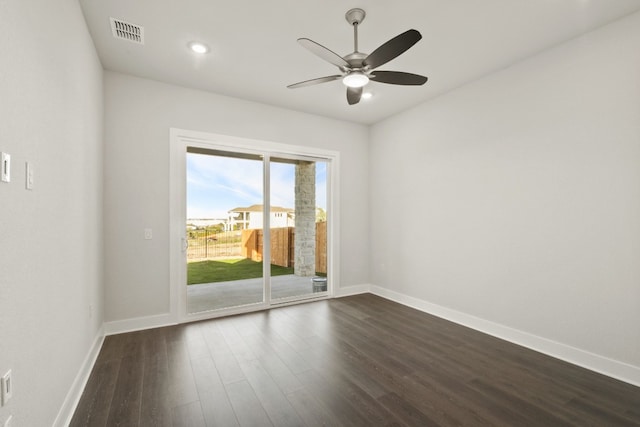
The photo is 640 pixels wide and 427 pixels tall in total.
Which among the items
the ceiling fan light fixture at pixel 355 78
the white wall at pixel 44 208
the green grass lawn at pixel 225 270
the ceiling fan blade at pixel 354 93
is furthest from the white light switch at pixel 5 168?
the green grass lawn at pixel 225 270

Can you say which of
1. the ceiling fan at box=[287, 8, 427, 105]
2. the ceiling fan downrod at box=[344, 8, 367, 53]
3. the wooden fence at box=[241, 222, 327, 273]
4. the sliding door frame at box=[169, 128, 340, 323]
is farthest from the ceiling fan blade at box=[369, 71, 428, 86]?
the wooden fence at box=[241, 222, 327, 273]

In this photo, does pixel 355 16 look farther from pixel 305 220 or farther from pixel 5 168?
pixel 305 220

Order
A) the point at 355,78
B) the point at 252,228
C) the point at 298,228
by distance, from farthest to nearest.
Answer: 1. the point at 298,228
2. the point at 252,228
3. the point at 355,78

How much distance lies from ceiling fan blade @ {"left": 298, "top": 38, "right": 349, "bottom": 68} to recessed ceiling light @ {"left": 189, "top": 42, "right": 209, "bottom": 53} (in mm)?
1267

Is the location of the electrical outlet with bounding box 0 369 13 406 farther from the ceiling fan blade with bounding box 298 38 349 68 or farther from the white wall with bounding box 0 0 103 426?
the ceiling fan blade with bounding box 298 38 349 68

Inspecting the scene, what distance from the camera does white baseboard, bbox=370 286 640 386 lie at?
2316mm

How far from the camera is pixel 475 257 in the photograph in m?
3.41

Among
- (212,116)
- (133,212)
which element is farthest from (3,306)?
(212,116)

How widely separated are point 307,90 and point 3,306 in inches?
134

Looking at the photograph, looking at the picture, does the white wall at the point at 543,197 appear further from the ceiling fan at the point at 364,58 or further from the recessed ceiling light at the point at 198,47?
the recessed ceiling light at the point at 198,47

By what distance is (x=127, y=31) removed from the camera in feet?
8.33

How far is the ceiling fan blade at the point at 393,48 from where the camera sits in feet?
6.34

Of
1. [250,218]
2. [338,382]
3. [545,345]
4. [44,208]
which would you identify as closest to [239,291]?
[250,218]

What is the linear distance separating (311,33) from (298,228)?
286 centimetres
